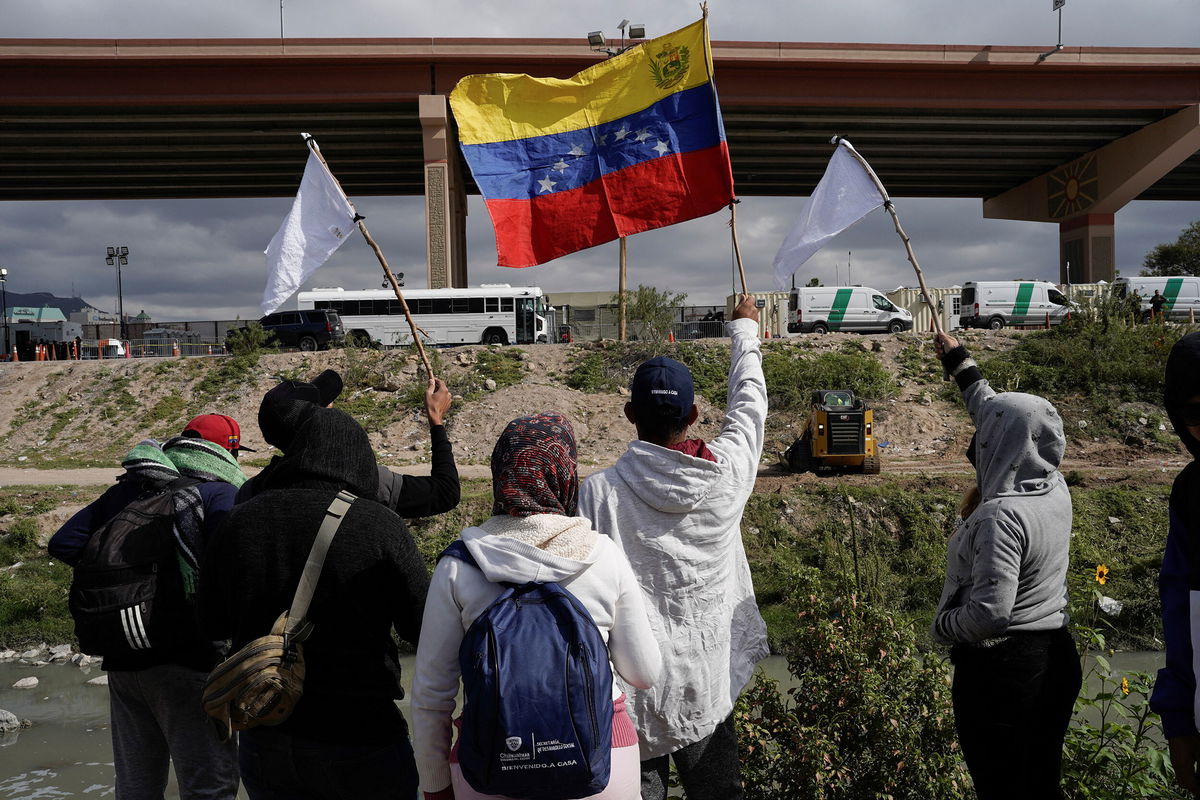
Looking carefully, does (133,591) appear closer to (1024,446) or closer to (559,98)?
(1024,446)

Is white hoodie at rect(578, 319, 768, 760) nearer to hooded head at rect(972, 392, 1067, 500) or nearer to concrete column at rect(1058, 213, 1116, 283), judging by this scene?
hooded head at rect(972, 392, 1067, 500)

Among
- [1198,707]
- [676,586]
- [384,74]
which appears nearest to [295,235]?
[676,586]

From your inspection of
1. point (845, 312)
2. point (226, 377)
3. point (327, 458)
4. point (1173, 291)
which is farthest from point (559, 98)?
point (1173, 291)

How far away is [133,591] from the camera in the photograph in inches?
121

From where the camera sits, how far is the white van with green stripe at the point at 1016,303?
1206 inches

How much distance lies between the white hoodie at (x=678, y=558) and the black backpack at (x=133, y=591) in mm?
1565

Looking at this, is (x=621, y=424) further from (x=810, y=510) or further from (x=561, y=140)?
(x=561, y=140)

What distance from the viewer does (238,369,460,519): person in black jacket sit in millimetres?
2844

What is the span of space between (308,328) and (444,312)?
14.4ft

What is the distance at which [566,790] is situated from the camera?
1957 millimetres

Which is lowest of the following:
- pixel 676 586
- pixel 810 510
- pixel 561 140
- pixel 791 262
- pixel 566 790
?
pixel 810 510

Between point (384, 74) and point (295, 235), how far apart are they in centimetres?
2672

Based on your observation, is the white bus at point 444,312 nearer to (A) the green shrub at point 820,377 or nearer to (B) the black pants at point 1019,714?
(A) the green shrub at point 820,377

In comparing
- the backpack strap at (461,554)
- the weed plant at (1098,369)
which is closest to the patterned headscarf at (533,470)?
the backpack strap at (461,554)
